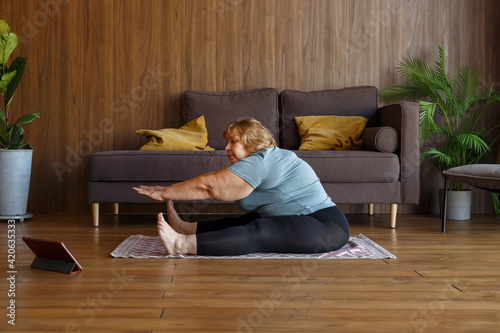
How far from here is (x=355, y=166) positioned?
3422 mm

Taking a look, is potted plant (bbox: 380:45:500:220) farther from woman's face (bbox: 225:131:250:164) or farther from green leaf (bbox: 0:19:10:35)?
green leaf (bbox: 0:19:10:35)

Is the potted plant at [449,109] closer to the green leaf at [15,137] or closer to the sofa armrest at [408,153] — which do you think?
the sofa armrest at [408,153]

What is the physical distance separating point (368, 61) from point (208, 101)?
1.37 m

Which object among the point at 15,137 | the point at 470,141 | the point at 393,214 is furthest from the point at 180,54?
the point at 470,141

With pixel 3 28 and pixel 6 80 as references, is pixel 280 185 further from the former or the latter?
pixel 3 28

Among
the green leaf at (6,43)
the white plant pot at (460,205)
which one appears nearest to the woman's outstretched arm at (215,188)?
the green leaf at (6,43)

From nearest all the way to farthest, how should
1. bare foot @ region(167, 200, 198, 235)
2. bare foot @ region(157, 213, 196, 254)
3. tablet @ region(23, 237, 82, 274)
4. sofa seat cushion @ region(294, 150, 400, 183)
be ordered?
tablet @ region(23, 237, 82, 274), bare foot @ region(157, 213, 196, 254), bare foot @ region(167, 200, 198, 235), sofa seat cushion @ region(294, 150, 400, 183)

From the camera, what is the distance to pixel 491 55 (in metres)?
4.35

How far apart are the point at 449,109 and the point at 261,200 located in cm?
228

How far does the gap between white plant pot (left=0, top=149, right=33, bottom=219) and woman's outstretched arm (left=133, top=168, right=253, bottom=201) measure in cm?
168

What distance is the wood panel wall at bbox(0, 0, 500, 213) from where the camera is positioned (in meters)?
4.31

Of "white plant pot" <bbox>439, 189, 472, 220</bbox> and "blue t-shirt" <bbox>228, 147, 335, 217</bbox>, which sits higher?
"blue t-shirt" <bbox>228, 147, 335, 217</bbox>

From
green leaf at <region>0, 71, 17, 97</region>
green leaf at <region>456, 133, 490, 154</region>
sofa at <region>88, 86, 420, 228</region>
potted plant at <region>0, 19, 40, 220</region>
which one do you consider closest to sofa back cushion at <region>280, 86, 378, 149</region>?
sofa at <region>88, 86, 420, 228</region>

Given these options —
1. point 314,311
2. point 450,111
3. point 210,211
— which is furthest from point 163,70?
point 314,311
